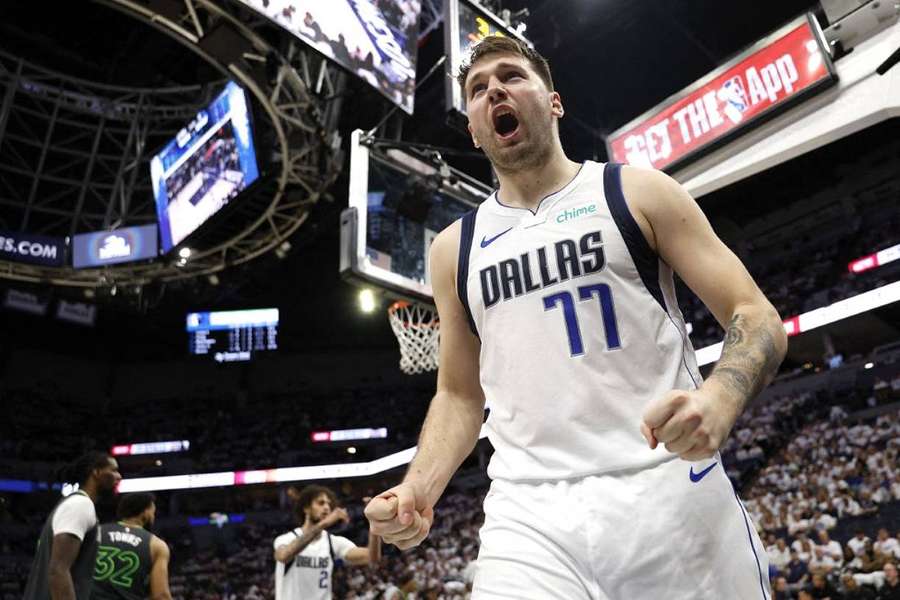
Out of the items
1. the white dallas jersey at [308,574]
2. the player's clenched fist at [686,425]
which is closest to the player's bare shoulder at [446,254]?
the player's clenched fist at [686,425]

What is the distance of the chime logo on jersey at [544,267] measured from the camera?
1.99 m

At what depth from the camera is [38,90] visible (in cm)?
1477

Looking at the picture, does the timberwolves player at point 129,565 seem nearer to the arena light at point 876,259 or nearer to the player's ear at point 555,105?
the player's ear at point 555,105

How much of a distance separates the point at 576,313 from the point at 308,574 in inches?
208

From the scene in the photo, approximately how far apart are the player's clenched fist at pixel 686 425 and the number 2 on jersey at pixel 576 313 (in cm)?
55

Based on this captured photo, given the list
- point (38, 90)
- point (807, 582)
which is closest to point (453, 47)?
point (807, 582)

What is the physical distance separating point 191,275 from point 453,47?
9871mm

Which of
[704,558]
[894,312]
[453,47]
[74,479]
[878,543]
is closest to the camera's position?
[704,558]

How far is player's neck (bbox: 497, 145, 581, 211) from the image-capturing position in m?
2.23

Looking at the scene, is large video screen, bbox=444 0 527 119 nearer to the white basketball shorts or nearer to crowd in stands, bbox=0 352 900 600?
crowd in stands, bbox=0 352 900 600

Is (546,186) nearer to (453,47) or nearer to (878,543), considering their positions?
(453,47)

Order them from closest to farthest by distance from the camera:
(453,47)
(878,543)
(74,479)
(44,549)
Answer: (44,549), (74,479), (453,47), (878,543)

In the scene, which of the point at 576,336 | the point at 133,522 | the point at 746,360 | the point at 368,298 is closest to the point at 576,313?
the point at 576,336

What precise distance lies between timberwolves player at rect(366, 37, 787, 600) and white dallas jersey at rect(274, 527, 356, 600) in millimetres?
4731
